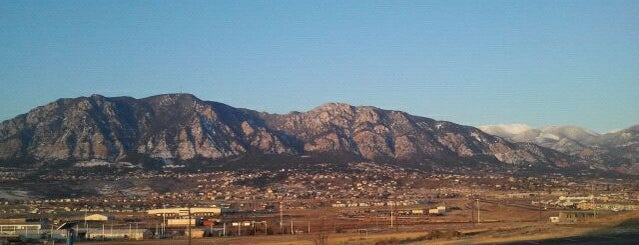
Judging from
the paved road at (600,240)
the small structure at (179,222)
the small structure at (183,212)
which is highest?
the paved road at (600,240)

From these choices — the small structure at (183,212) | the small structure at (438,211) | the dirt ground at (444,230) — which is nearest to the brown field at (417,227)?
the dirt ground at (444,230)

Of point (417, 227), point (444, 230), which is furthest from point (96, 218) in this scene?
point (444, 230)

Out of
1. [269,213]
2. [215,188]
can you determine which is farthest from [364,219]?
[215,188]

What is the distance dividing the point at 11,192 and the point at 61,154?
56.2 m

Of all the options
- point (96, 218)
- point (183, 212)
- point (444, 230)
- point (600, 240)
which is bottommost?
point (96, 218)

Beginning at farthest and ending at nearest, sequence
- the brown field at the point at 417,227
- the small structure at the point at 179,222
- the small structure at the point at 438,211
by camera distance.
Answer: the small structure at the point at 438,211, the small structure at the point at 179,222, the brown field at the point at 417,227

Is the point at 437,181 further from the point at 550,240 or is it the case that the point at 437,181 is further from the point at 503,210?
the point at 550,240

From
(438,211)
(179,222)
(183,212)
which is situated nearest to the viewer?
(179,222)

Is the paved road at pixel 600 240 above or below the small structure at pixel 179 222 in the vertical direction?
above

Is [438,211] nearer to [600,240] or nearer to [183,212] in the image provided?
[183,212]

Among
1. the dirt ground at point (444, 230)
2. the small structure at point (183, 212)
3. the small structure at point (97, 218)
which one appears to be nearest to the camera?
the dirt ground at point (444, 230)

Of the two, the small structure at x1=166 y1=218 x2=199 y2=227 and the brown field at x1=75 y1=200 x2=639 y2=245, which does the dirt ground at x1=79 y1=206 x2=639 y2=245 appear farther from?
the small structure at x1=166 y1=218 x2=199 y2=227

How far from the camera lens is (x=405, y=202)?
126062 millimetres

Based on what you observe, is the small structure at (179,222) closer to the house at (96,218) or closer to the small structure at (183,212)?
the small structure at (183,212)
